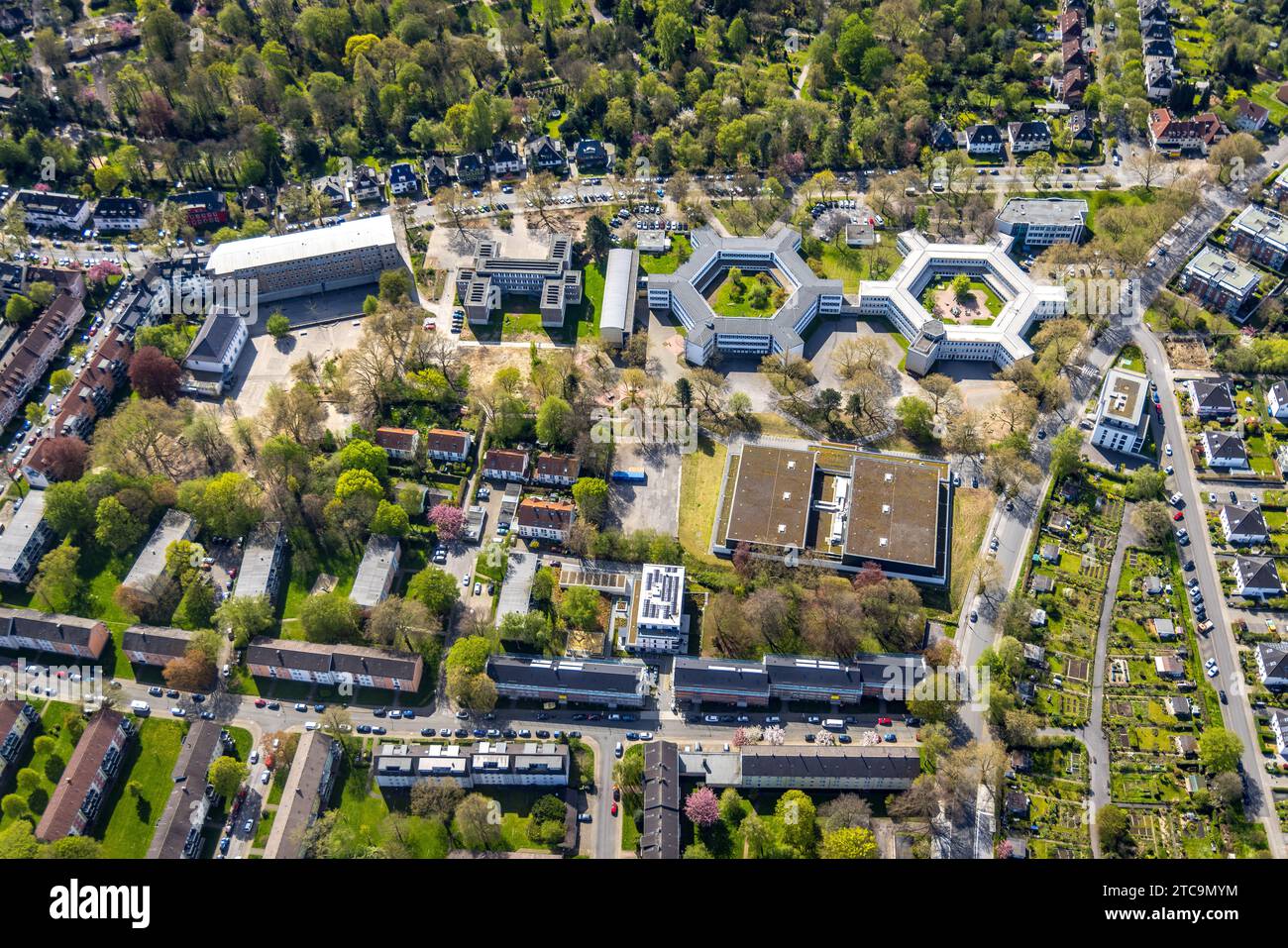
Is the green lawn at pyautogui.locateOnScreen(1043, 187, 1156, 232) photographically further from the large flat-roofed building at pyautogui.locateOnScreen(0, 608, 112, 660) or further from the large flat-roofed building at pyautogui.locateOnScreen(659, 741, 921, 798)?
the large flat-roofed building at pyautogui.locateOnScreen(0, 608, 112, 660)

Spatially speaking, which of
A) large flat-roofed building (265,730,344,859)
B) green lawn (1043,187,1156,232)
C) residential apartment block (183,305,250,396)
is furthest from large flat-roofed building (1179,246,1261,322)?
residential apartment block (183,305,250,396)

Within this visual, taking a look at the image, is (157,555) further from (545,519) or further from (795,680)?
(795,680)

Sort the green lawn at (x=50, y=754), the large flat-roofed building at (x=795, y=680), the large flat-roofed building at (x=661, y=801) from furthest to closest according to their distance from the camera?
the large flat-roofed building at (x=795, y=680)
the green lawn at (x=50, y=754)
the large flat-roofed building at (x=661, y=801)

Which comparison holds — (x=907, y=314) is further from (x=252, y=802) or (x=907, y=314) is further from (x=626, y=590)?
(x=252, y=802)

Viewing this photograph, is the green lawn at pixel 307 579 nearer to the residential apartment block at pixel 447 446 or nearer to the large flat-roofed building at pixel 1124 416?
the residential apartment block at pixel 447 446

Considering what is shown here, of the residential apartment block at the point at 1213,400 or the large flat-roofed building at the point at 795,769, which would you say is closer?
the large flat-roofed building at the point at 795,769

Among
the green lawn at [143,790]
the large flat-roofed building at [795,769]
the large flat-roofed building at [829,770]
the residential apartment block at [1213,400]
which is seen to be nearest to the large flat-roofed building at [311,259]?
the green lawn at [143,790]

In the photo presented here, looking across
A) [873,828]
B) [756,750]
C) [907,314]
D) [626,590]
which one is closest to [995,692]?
[873,828]
